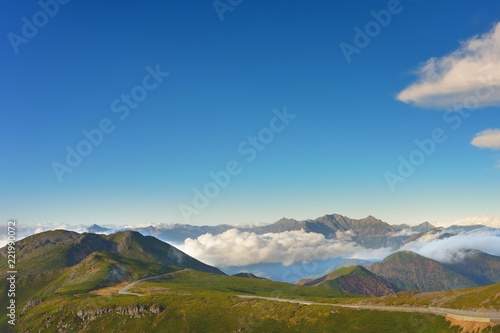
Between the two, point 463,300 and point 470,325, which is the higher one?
point 463,300

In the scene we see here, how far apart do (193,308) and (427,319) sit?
12396 cm

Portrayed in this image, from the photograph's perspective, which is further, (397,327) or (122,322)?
(122,322)

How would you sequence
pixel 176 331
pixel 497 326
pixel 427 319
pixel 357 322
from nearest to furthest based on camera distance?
pixel 497 326
pixel 427 319
pixel 357 322
pixel 176 331

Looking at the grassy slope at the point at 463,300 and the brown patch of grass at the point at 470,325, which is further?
the grassy slope at the point at 463,300

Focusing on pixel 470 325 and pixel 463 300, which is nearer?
pixel 470 325

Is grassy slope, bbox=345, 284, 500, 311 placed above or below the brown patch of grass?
above

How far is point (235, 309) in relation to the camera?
180125mm

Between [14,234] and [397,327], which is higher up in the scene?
[14,234]

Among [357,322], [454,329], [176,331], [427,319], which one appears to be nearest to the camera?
[454,329]

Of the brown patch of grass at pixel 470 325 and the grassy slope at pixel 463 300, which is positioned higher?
the grassy slope at pixel 463 300

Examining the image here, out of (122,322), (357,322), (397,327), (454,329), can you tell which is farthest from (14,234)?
(454,329)

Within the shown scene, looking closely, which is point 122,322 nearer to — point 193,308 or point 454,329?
point 193,308

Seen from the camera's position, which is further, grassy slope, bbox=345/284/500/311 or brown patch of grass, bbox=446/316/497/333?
grassy slope, bbox=345/284/500/311

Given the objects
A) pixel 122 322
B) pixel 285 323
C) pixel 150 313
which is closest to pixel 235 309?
pixel 285 323
